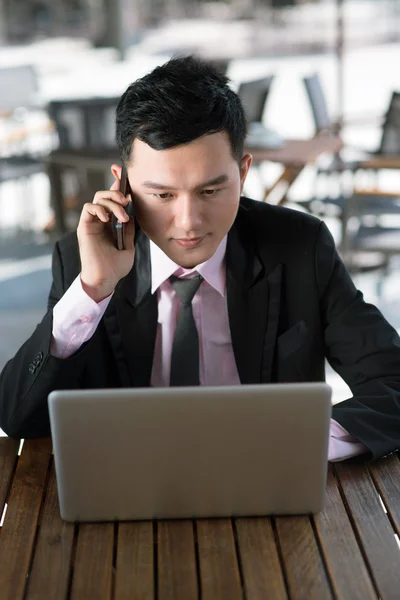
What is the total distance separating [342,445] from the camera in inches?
61.7

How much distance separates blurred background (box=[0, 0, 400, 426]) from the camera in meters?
4.60

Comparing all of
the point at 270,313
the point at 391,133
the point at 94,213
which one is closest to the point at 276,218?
the point at 270,313

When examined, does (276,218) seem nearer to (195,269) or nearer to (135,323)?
(195,269)

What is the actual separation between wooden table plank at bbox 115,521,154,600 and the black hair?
27.2 inches

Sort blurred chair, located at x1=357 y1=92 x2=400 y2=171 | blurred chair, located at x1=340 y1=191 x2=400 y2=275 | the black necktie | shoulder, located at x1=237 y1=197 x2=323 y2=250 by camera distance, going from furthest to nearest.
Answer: blurred chair, located at x1=357 y1=92 x2=400 y2=171 < blurred chair, located at x1=340 y1=191 x2=400 y2=275 < shoulder, located at x1=237 y1=197 x2=323 y2=250 < the black necktie

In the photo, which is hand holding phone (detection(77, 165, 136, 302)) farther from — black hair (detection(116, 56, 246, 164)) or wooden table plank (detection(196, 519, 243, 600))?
wooden table plank (detection(196, 519, 243, 600))

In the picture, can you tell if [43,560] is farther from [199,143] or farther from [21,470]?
[199,143]

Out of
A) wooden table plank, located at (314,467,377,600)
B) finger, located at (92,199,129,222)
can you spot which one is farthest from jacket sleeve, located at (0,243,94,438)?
wooden table plank, located at (314,467,377,600)

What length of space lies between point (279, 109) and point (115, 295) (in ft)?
19.4

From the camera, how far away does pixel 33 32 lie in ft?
24.2

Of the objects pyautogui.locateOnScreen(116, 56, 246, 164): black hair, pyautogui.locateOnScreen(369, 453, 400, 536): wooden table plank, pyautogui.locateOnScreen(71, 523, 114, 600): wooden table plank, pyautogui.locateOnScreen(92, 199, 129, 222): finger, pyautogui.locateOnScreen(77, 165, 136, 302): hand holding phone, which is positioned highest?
pyautogui.locateOnScreen(116, 56, 246, 164): black hair

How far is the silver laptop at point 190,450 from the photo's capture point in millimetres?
1270

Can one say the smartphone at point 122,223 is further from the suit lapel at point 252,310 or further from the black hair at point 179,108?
the suit lapel at point 252,310

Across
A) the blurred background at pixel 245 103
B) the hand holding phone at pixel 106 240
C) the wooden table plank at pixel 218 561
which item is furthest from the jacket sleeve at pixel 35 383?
the blurred background at pixel 245 103
